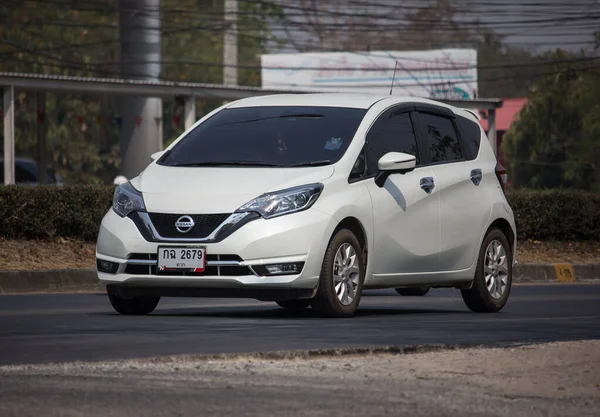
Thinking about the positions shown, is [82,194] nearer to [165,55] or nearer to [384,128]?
[384,128]

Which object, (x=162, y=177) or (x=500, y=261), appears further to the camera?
(x=500, y=261)

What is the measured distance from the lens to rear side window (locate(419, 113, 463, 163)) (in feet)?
43.4

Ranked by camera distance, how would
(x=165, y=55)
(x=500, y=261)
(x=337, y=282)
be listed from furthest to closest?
(x=165, y=55)
(x=500, y=261)
(x=337, y=282)

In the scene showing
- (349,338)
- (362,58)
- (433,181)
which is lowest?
(349,338)

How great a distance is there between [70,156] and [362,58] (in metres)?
16.0

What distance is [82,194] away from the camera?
18.3m

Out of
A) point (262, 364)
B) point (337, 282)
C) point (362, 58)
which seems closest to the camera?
point (262, 364)

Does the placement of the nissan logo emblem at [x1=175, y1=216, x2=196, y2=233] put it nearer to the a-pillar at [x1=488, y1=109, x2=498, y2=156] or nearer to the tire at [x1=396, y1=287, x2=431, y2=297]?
the tire at [x1=396, y1=287, x2=431, y2=297]

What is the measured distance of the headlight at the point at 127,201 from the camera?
1150 cm

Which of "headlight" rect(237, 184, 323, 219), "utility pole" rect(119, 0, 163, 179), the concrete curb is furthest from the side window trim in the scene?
"utility pole" rect(119, 0, 163, 179)

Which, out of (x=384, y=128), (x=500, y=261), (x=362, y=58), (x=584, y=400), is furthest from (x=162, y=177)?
(x=362, y=58)

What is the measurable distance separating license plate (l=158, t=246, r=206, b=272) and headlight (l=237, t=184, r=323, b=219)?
0.43 m

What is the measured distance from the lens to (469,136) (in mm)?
13914

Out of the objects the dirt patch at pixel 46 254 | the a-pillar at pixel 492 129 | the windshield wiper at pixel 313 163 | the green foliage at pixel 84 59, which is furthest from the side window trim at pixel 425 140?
the green foliage at pixel 84 59
